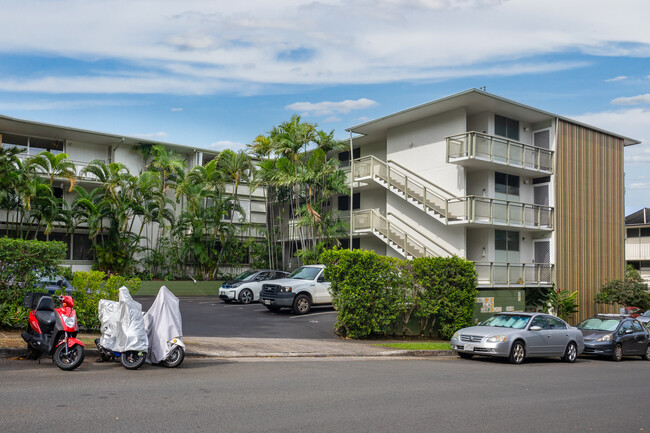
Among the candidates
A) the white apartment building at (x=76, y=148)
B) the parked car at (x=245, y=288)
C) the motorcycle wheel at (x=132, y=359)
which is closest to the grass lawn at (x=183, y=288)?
the white apartment building at (x=76, y=148)

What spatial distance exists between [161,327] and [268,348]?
4.33 metres

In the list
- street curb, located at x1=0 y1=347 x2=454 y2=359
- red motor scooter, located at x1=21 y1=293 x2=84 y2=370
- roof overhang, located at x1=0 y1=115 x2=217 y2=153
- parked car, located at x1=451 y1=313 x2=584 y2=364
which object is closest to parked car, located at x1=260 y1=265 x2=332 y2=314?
street curb, located at x1=0 y1=347 x2=454 y2=359

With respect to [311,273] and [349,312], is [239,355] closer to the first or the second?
[349,312]

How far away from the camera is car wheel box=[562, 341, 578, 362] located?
17.7 m

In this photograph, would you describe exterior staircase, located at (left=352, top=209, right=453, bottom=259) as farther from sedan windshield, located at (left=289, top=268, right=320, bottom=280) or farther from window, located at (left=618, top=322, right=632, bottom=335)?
window, located at (left=618, top=322, right=632, bottom=335)

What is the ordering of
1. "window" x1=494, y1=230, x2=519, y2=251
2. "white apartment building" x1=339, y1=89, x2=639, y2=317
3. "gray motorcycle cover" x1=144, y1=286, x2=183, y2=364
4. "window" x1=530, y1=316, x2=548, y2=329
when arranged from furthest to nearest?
"window" x1=494, y1=230, x2=519, y2=251, "white apartment building" x1=339, y1=89, x2=639, y2=317, "window" x1=530, y1=316, x2=548, y2=329, "gray motorcycle cover" x1=144, y1=286, x2=183, y2=364

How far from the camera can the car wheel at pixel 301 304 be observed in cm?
2383

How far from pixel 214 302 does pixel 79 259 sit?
964cm

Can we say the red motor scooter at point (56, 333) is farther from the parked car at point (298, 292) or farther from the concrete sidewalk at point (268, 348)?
the parked car at point (298, 292)

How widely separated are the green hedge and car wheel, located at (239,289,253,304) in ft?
31.4

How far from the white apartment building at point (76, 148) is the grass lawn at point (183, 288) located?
3957 mm

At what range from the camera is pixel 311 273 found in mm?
24969

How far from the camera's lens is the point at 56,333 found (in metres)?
10.9

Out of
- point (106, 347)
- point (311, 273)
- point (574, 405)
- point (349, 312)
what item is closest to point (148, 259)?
point (311, 273)
